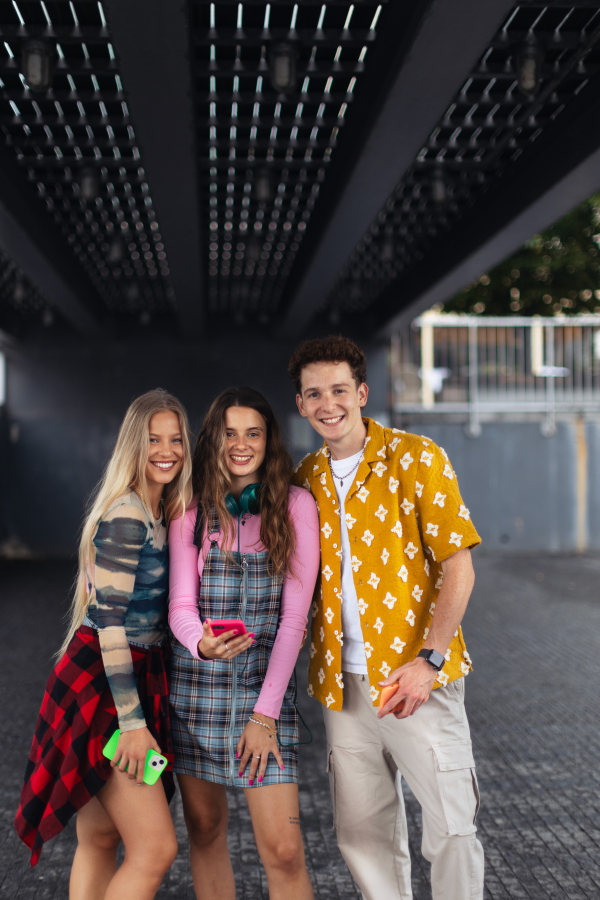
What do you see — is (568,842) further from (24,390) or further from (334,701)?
(24,390)

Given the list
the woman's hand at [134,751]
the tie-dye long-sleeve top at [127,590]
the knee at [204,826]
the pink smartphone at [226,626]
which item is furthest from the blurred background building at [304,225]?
the knee at [204,826]

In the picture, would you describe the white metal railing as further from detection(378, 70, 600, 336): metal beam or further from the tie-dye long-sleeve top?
the tie-dye long-sleeve top

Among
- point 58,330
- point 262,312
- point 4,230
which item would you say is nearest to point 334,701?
point 4,230

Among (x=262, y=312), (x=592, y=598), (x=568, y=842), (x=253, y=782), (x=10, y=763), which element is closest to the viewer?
(x=253, y=782)

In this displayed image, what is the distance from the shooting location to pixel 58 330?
1148 centimetres

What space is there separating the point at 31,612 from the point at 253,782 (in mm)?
6076

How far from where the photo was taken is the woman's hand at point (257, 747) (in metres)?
1.99

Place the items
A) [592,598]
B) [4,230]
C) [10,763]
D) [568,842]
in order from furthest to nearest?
[592,598], [4,230], [10,763], [568,842]

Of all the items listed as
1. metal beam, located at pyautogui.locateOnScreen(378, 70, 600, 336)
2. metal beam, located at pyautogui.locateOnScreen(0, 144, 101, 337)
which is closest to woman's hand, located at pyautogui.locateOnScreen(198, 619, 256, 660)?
metal beam, located at pyautogui.locateOnScreen(378, 70, 600, 336)

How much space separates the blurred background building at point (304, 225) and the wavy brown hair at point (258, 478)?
38 cm

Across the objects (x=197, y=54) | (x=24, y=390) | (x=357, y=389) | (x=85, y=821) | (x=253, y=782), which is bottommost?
(x=85, y=821)

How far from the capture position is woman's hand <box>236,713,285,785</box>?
6.51 ft

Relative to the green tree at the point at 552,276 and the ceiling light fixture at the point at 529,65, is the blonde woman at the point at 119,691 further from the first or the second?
the green tree at the point at 552,276

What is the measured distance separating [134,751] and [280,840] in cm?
48
